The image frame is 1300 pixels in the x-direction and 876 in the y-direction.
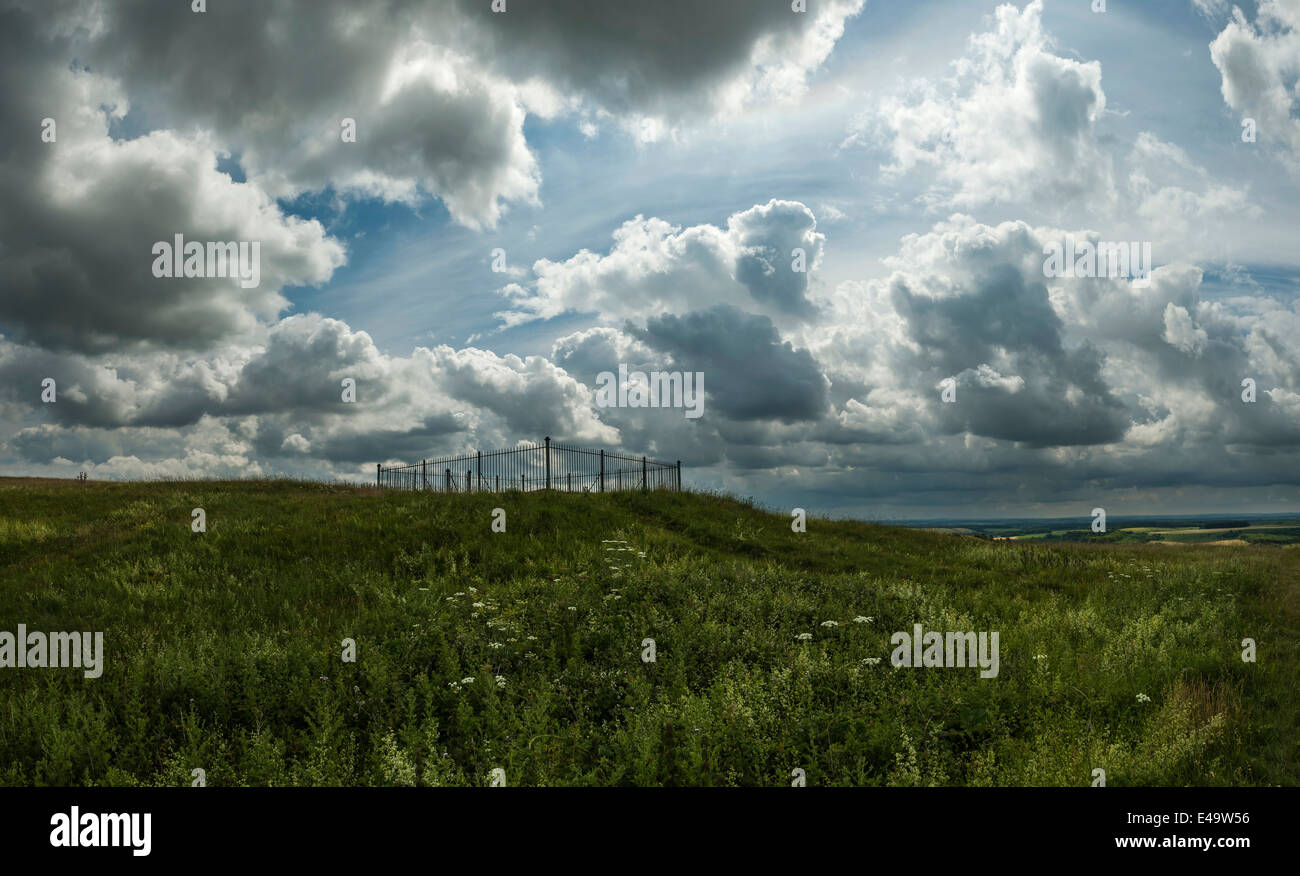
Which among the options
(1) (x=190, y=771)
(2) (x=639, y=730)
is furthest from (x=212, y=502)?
(2) (x=639, y=730)

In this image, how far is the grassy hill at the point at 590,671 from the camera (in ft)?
23.1

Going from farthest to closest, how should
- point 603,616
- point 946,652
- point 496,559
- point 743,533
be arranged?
point 743,533
point 496,559
point 603,616
point 946,652

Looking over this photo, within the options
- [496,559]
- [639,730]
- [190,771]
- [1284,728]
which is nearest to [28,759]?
[190,771]

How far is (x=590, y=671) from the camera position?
9.52m

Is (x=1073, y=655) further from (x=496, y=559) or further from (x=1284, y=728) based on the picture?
(x=496, y=559)

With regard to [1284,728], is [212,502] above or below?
above

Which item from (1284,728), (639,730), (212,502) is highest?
(212,502)

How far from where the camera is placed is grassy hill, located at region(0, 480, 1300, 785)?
705 cm
